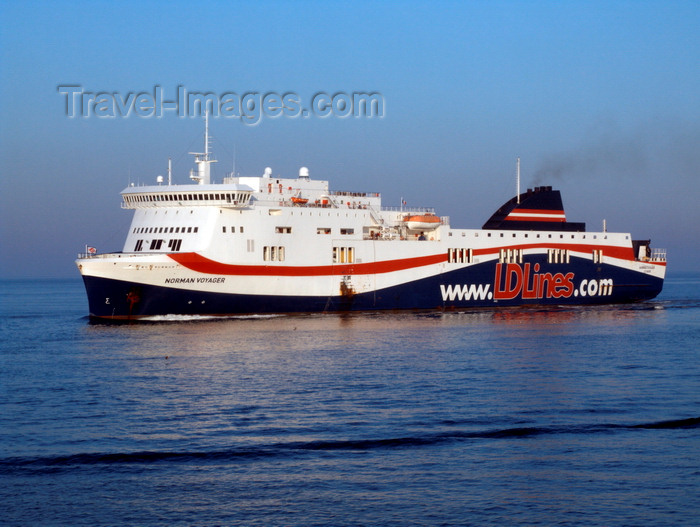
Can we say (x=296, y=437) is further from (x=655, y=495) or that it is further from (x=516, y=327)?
(x=516, y=327)

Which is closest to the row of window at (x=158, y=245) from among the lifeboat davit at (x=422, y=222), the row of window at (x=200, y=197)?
the row of window at (x=200, y=197)

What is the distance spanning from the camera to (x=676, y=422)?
22453mm

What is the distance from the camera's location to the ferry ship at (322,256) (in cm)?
4703

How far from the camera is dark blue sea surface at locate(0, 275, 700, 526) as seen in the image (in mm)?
16250

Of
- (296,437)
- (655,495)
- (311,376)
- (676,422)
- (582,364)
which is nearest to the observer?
(655,495)

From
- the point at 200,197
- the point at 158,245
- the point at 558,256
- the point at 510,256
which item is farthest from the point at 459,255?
the point at 158,245

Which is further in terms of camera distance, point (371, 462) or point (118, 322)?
point (118, 322)

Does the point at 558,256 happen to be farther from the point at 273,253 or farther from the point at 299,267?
the point at 273,253

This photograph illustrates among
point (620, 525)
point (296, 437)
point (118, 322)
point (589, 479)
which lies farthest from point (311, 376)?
point (118, 322)

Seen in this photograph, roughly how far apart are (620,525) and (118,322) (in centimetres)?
3608

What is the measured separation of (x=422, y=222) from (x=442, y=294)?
5.10 meters

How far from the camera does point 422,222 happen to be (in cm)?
5675

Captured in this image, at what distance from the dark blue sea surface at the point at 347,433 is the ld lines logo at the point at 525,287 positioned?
19.6 metres

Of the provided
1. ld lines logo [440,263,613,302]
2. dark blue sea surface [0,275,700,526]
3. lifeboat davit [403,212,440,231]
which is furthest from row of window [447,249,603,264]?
dark blue sea surface [0,275,700,526]
